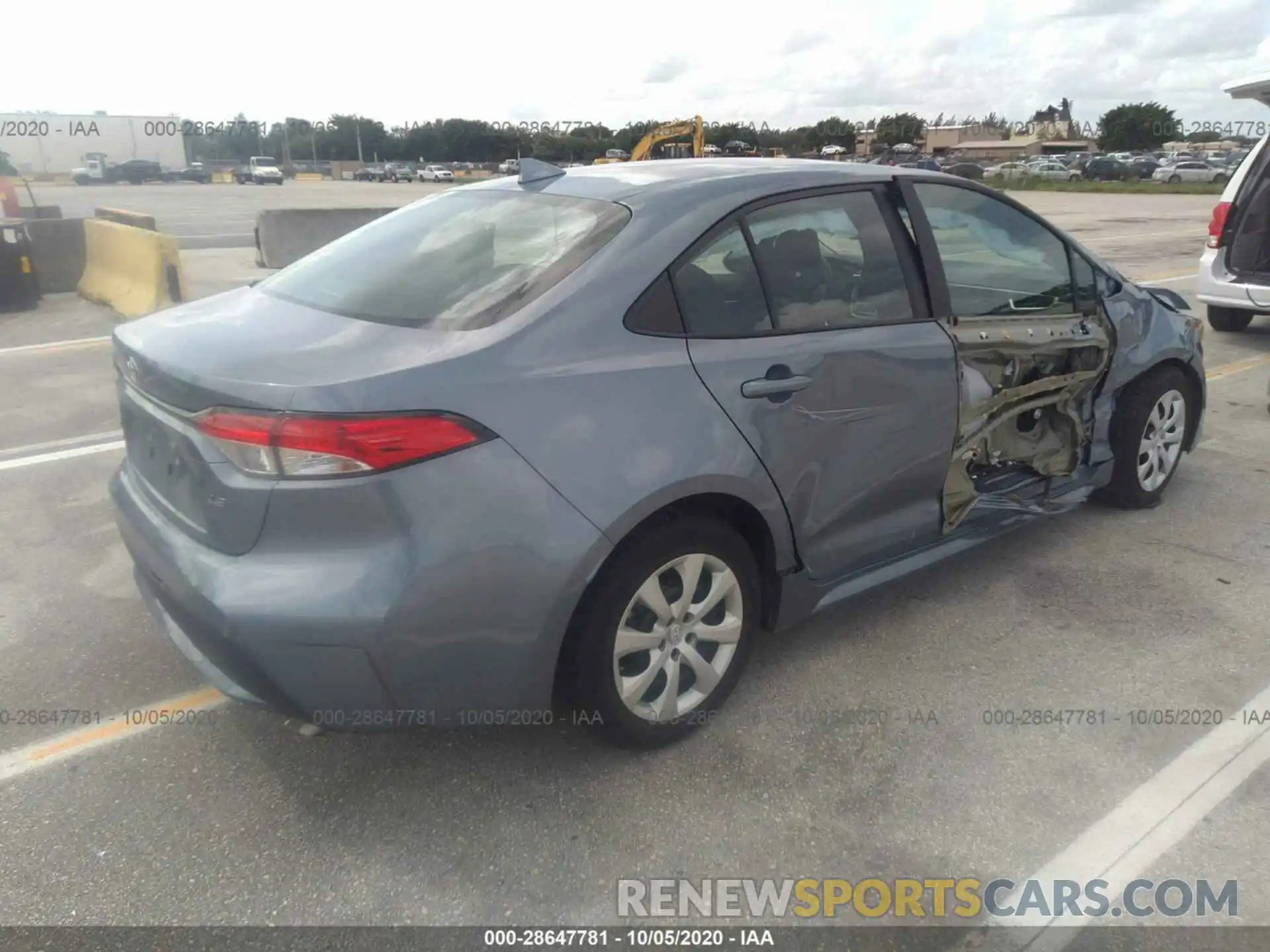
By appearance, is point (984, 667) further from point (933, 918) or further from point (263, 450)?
point (263, 450)

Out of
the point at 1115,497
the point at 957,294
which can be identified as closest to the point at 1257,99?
the point at 1115,497

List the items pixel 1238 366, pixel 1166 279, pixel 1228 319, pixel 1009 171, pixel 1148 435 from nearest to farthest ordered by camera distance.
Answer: pixel 1148 435, pixel 1238 366, pixel 1228 319, pixel 1166 279, pixel 1009 171

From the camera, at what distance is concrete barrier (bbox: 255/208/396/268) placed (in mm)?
13172

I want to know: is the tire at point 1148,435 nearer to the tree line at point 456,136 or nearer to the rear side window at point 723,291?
the rear side window at point 723,291

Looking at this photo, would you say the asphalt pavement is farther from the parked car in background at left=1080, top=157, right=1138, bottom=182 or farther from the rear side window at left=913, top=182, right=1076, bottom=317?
the parked car in background at left=1080, top=157, right=1138, bottom=182

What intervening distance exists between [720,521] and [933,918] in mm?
1122

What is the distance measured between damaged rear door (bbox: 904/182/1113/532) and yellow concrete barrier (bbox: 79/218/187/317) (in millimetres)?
8156

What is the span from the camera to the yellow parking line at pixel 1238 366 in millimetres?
7629

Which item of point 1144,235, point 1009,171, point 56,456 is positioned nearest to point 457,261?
point 56,456

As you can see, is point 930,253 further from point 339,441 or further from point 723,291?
point 339,441

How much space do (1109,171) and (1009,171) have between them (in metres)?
5.33

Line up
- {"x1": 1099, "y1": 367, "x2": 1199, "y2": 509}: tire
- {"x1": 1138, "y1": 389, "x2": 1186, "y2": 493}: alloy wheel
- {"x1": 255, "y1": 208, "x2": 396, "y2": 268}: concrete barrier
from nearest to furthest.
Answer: {"x1": 1099, "y1": 367, "x2": 1199, "y2": 509}: tire
{"x1": 1138, "y1": 389, "x2": 1186, "y2": 493}: alloy wheel
{"x1": 255, "y1": 208, "x2": 396, "y2": 268}: concrete barrier

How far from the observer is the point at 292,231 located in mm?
13227

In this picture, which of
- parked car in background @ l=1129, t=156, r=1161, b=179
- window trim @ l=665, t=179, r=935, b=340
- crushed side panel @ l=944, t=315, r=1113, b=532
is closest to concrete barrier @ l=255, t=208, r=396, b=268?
crushed side panel @ l=944, t=315, r=1113, b=532
